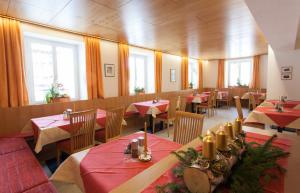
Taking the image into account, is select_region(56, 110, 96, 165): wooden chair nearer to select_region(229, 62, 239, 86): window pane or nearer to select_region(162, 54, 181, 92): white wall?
select_region(162, 54, 181, 92): white wall

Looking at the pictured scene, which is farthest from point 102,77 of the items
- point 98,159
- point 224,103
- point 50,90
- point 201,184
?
point 224,103

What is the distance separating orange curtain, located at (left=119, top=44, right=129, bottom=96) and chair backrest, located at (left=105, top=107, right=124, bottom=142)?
7.33 ft

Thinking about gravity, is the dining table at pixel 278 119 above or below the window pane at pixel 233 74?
below

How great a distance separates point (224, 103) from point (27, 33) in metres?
8.41

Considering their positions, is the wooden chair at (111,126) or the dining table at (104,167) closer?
the dining table at (104,167)

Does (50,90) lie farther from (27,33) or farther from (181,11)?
(181,11)

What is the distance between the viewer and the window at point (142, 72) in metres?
5.96

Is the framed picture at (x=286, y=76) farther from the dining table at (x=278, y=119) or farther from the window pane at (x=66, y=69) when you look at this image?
the window pane at (x=66, y=69)

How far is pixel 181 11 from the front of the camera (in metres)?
2.69

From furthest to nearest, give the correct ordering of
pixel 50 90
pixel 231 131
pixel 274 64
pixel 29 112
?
pixel 274 64
pixel 50 90
pixel 29 112
pixel 231 131

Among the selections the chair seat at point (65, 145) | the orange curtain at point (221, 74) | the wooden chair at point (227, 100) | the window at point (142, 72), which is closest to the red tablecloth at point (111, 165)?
the chair seat at point (65, 145)

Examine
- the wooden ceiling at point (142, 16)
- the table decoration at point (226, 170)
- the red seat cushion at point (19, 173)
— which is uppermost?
the wooden ceiling at point (142, 16)

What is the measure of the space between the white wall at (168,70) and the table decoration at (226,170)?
5.85 metres

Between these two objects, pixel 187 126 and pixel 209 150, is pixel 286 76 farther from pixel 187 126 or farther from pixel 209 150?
pixel 209 150
